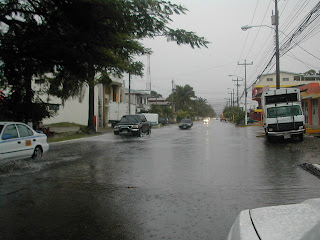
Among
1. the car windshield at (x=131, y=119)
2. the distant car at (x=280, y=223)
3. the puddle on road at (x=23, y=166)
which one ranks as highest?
the car windshield at (x=131, y=119)

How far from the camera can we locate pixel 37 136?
1257cm

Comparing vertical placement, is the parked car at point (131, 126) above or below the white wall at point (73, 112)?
below

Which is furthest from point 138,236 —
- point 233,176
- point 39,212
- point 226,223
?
point 233,176

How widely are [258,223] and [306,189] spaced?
5.63 m

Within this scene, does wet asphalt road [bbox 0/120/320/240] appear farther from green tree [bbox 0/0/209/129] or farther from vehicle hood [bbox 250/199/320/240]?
green tree [bbox 0/0/209/129]

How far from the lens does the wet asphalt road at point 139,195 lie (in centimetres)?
499

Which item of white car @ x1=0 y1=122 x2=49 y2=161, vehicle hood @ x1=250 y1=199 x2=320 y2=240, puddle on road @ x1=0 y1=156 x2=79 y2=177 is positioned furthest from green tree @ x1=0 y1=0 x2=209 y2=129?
vehicle hood @ x1=250 y1=199 x2=320 y2=240

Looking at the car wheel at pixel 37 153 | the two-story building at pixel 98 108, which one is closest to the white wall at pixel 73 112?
the two-story building at pixel 98 108

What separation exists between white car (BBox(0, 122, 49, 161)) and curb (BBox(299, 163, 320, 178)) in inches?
351

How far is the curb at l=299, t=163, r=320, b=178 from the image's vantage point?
978 cm

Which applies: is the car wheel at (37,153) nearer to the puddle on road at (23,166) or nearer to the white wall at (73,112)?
the puddle on road at (23,166)

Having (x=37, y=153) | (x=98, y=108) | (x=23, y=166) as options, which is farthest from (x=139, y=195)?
(x=98, y=108)

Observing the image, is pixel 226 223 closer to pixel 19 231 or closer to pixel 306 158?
pixel 19 231

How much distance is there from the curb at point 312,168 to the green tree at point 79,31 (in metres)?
5.04
